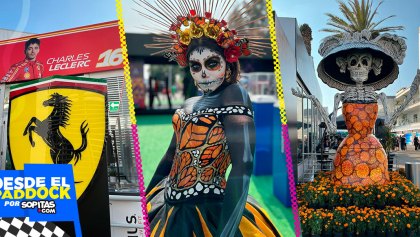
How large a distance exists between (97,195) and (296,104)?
1.22 m

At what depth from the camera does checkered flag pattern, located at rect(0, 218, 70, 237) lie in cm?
241

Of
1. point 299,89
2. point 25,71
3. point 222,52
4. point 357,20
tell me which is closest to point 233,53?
point 222,52

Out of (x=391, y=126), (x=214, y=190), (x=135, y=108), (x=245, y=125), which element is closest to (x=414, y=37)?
(x=391, y=126)

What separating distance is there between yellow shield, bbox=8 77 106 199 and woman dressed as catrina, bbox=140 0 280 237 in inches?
24.9

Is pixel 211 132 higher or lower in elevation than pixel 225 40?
lower

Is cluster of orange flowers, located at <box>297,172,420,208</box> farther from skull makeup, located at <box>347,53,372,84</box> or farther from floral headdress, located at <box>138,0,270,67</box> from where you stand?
floral headdress, located at <box>138,0,270,67</box>

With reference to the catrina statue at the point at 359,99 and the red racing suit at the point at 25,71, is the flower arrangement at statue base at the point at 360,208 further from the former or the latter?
the red racing suit at the point at 25,71

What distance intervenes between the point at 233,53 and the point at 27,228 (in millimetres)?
1621

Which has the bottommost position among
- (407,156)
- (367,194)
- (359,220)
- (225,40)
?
(359,220)

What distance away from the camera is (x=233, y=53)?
1864 mm

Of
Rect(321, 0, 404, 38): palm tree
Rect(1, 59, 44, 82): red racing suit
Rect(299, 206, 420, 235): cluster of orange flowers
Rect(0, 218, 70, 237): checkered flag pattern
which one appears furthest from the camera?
Rect(299, 206, 420, 235): cluster of orange flowers

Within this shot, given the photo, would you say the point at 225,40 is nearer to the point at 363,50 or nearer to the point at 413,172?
the point at 363,50

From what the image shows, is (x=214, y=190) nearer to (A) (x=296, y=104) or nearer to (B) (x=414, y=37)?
(A) (x=296, y=104)

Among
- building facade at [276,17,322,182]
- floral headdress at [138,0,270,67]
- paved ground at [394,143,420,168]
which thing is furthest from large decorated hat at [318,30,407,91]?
floral headdress at [138,0,270,67]
